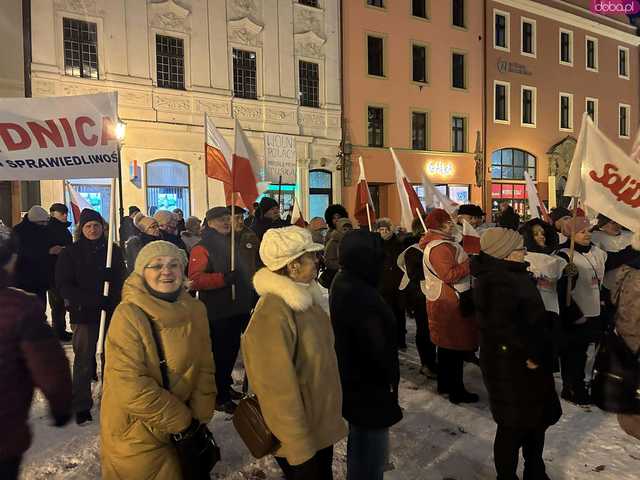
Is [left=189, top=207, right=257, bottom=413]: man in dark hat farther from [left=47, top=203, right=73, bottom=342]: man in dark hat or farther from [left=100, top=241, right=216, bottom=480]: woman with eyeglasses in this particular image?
[left=47, top=203, right=73, bottom=342]: man in dark hat

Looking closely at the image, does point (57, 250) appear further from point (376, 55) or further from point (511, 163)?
point (511, 163)

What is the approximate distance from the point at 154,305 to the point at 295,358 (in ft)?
2.54

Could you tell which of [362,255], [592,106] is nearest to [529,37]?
[592,106]

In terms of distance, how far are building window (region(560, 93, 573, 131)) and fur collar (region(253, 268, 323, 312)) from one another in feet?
98.3

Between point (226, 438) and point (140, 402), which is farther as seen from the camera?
point (226, 438)

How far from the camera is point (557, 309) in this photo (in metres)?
4.72

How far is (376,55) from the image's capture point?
870 inches

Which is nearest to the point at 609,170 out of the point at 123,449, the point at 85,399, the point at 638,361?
the point at 638,361

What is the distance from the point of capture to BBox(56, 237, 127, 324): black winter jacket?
4.59 metres

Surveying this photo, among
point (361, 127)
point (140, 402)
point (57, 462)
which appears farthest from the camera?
point (361, 127)

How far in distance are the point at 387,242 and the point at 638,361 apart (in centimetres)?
418

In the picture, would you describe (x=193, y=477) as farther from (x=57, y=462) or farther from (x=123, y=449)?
(x=57, y=462)

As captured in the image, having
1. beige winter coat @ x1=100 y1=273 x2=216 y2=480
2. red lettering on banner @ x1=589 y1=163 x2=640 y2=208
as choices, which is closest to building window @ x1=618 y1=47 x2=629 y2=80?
red lettering on banner @ x1=589 y1=163 x2=640 y2=208

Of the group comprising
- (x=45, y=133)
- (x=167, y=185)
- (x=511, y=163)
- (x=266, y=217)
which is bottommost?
(x=266, y=217)
